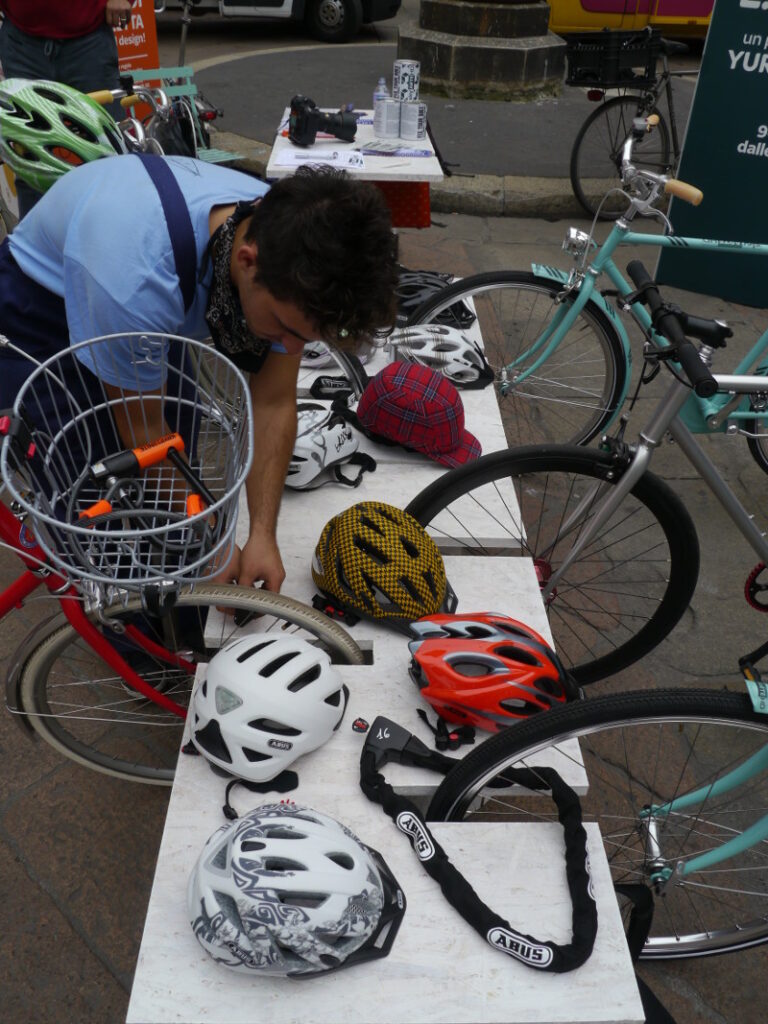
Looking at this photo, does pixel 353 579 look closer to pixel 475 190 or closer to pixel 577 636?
pixel 577 636

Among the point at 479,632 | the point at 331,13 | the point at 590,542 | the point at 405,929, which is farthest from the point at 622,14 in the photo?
the point at 405,929

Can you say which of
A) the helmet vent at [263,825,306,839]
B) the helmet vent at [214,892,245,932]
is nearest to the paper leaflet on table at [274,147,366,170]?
the helmet vent at [263,825,306,839]

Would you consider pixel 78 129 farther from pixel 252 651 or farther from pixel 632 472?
pixel 632 472

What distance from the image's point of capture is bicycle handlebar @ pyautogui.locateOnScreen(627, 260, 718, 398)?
2014 millimetres

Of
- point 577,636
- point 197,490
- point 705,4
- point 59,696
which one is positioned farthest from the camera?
point 705,4

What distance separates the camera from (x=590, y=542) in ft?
8.45

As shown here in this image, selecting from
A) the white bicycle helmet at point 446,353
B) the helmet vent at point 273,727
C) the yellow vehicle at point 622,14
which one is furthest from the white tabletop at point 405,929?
the yellow vehicle at point 622,14

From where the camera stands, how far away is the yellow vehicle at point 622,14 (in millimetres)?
9219

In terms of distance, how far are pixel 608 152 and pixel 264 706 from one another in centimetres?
648

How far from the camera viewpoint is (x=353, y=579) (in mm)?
2166

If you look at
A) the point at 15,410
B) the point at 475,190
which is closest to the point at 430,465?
the point at 15,410

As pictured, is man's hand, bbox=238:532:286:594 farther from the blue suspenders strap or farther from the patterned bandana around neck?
the blue suspenders strap

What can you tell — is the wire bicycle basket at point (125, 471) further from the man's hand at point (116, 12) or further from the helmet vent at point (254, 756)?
the man's hand at point (116, 12)

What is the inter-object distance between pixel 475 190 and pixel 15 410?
232 inches
